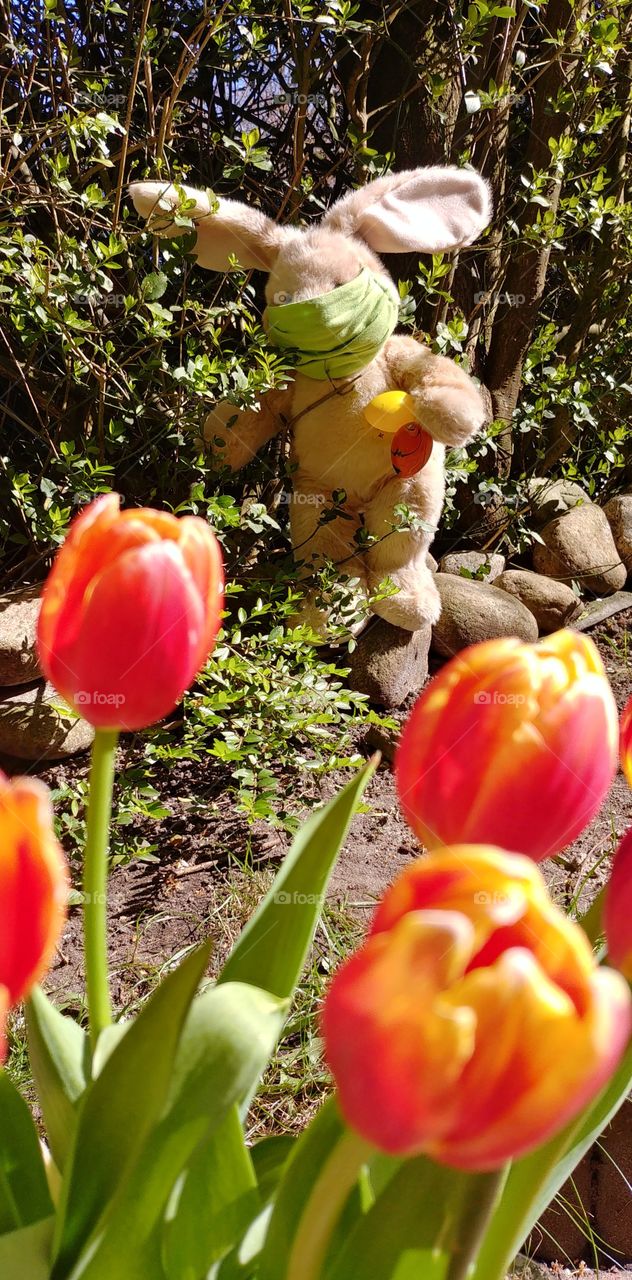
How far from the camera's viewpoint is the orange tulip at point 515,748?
0.31 m

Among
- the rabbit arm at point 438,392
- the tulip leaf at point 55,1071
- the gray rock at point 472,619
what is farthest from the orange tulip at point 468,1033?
the gray rock at point 472,619

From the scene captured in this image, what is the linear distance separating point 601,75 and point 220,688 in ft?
7.50

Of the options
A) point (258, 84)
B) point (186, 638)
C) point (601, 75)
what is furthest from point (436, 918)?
point (601, 75)

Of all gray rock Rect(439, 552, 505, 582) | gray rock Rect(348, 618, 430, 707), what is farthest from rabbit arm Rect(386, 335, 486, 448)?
gray rock Rect(439, 552, 505, 582)

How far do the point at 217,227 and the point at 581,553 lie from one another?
5.78 ft

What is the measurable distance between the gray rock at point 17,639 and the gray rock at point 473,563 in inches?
54.3

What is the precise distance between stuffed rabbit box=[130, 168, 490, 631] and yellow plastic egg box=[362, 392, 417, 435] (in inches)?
1.0

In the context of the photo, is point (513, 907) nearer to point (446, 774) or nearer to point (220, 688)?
point (446, 774)

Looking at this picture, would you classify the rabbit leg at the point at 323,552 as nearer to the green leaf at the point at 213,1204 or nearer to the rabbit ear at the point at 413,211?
the rabbit ear at the point at 413,211

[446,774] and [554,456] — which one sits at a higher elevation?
[446,774]

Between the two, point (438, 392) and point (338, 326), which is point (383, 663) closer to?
point (438, 392)

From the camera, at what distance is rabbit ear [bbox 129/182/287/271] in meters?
1.83

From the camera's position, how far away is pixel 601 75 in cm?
290

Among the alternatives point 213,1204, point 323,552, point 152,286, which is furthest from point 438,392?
point 213,1204
